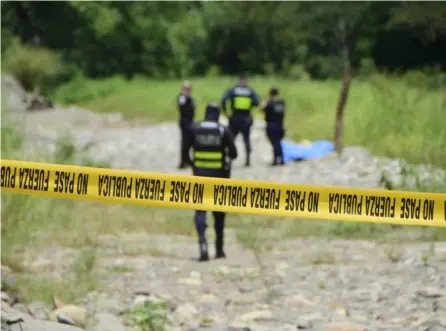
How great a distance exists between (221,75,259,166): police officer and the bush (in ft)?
69.4

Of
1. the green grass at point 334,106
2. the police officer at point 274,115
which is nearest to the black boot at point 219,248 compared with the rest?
the green grass at point 334,106

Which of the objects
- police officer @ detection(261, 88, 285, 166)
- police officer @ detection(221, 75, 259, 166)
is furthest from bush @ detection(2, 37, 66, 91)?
police officer @ detection(221, 75, 259, 166)

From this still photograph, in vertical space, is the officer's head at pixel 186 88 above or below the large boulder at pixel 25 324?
above

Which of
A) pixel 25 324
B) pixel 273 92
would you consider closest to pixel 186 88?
pixel 273 92

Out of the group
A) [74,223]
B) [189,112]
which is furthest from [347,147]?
[74,223]

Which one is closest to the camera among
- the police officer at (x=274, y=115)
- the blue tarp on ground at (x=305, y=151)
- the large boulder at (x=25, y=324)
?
the large boulder at (x=25, y=324)

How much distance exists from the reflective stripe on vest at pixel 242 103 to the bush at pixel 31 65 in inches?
841

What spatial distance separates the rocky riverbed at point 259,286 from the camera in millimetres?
8078

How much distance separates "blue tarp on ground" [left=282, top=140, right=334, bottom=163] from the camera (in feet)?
66.3

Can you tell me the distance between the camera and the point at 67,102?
44.8 m

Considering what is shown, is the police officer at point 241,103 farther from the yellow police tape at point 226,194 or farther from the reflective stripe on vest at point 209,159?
the yellow police tape at point 226,194

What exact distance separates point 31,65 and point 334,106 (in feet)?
55.5

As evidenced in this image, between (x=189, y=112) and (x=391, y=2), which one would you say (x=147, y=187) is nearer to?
(x=189, y=112)

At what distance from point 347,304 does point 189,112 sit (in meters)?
9.22
